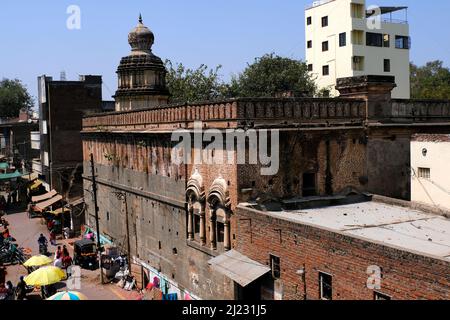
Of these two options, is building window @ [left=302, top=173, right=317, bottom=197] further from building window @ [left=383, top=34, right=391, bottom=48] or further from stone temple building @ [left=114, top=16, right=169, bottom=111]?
building window @ [left=383, top=34, right=391, bottom=48]

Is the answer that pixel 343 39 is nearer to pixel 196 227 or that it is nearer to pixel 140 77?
pixel 140 77

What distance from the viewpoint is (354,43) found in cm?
4409

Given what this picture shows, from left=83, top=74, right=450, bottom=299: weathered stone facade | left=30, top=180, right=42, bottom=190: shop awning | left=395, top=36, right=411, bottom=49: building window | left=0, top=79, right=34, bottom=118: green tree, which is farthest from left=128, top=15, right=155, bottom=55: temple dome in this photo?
left=0, top=79, right=34, bottom=118: green tree

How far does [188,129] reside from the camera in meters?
19.7

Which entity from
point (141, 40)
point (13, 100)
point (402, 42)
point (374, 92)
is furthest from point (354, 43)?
point (13, 100)

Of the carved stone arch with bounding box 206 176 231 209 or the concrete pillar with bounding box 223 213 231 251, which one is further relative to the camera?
the concrete pillar with bounding box 223 213 231 251

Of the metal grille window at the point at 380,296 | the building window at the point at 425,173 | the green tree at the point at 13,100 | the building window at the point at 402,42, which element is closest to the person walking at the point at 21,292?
the metal grille window at the point at 380,296

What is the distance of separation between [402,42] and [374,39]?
3344mm

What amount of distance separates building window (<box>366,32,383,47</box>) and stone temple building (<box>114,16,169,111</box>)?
854 inches

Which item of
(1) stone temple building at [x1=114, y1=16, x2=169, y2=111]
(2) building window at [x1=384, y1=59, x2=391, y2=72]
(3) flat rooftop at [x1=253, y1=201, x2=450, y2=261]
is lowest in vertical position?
(3) flat rooftop at [x1=253, y1=201, x2=450, y2=261]

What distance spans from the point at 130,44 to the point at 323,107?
1845 centimetres

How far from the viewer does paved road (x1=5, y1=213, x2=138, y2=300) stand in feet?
74.8
